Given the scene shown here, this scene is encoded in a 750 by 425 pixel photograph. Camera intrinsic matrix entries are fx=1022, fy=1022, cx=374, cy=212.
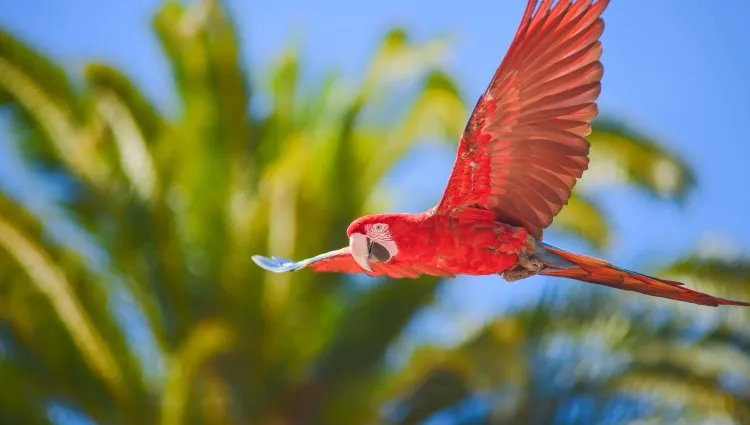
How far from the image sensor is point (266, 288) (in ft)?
23.6

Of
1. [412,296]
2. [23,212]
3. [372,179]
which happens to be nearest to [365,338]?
[412,296]

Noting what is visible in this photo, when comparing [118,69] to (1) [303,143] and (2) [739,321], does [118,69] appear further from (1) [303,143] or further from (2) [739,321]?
(2) [739,321]

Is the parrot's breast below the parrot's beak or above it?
below

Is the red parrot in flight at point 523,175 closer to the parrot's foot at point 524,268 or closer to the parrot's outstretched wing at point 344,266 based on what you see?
the parrot's foot at point 524,268

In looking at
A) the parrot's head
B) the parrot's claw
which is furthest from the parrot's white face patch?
the parrot's claw

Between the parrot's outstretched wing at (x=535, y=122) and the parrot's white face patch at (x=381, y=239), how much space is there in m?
0.18

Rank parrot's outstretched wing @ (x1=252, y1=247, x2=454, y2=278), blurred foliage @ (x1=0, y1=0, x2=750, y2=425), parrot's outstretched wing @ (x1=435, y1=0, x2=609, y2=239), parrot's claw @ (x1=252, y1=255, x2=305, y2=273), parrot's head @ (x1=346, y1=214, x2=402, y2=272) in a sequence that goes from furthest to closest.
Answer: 1. blurred foliage @ (x1=0, y1=0, x2=750, y2=425)
2. parrot's claw @ (x1=252, y1=255, x2=305, y2=273)
3. parrot's outstretched wing @ (x1=252, y1=247, x2=454, y2=278)
4. parrot's head @ (x1=346, y1=214, x2=402, y2=272)
5. parrot's outstretched wing @ (x1=435, y1=0, x2=609, y2=239)

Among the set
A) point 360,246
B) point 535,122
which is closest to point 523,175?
point 535,122

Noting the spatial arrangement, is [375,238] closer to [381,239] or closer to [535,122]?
[381,239]

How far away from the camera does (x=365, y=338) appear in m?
7.18

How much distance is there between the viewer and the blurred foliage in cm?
698

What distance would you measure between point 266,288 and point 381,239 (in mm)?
4059

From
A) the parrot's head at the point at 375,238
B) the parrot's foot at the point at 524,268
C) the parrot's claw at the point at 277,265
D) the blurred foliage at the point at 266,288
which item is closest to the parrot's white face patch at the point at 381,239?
the parrot's head at the point at 375,238

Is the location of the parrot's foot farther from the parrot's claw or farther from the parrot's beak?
the parrot's claw
